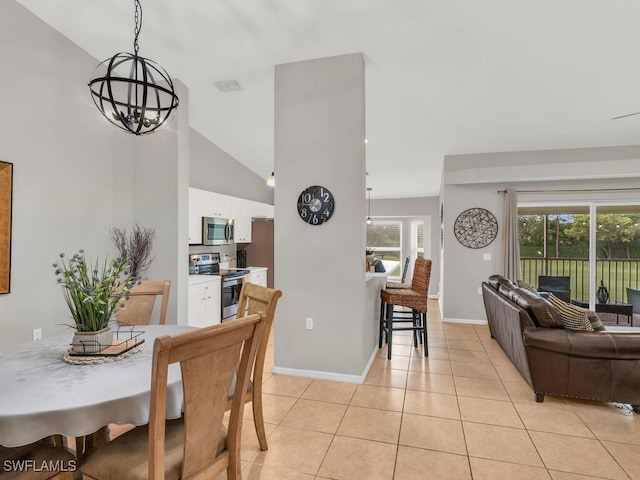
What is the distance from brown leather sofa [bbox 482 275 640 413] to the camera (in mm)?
2625

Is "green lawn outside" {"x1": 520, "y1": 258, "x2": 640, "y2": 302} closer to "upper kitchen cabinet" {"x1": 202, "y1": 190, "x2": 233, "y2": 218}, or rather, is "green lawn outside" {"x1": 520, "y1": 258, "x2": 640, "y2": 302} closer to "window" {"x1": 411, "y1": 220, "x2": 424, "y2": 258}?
"window" {"x1": 411, "y1": 220, "x2": 424, "y2": 258}

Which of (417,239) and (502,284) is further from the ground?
(417,239)

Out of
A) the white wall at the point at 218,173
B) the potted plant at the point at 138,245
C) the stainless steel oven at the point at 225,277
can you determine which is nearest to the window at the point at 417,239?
the white wall at the point at 218,173

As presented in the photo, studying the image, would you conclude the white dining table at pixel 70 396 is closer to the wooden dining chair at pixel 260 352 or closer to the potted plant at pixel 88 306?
the potted plant at pixel 88 306

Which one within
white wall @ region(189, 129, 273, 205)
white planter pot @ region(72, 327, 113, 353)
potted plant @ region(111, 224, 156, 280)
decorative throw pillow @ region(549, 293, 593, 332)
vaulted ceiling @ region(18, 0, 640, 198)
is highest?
vaulted ceiling @ region(18, 0, 640, 198)

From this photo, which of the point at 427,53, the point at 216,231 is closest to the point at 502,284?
the point at 427,53

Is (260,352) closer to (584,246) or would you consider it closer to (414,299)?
(414,299)

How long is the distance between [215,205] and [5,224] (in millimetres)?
2661

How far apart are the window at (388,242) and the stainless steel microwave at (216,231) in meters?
4.33

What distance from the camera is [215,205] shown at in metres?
5.38

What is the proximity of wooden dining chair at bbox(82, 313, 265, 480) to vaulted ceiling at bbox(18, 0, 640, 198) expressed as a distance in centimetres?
274

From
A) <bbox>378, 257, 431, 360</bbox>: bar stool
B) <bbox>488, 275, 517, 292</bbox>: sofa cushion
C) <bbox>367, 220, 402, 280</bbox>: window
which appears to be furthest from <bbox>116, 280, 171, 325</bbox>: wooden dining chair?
<bbox>367, 220, 402, 280</bbox>: window

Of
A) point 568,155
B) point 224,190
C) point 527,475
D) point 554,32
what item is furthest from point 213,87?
point 568,155

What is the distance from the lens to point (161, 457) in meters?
1.22
